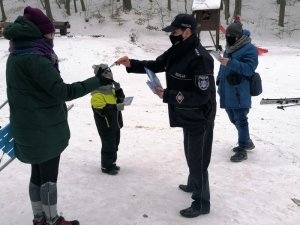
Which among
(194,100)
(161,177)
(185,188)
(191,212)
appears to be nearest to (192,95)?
(194,100)

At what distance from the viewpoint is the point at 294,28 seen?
27.0 metres

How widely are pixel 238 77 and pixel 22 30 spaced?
123 inches

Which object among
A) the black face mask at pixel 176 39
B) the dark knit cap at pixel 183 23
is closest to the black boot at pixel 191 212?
the black face mask at pixel 176 39

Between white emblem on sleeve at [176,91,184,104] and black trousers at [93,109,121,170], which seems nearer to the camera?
white emblem on sleeve at [176,91,184,104]

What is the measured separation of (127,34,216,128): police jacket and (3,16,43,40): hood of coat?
1.28 m

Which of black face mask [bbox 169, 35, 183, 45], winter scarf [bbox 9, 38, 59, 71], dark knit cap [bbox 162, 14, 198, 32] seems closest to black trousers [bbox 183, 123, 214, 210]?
black face mask [bbox 169, 35, 183, 45]

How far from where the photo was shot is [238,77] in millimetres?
4926

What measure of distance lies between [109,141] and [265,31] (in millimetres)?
24705

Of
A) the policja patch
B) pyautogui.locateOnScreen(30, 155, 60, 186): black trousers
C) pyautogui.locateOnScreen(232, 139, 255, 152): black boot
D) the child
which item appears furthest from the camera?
pyautogui.locateOnScreen(232, 139, 255, 152): black boot

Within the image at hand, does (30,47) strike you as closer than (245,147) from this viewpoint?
Yes

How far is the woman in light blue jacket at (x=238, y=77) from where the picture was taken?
188 inches

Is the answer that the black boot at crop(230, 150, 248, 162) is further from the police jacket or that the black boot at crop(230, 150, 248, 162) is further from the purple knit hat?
the purple knit hat

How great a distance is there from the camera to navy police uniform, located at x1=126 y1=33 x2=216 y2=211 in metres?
3.27

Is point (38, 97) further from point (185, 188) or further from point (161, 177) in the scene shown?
point (161, 177)
